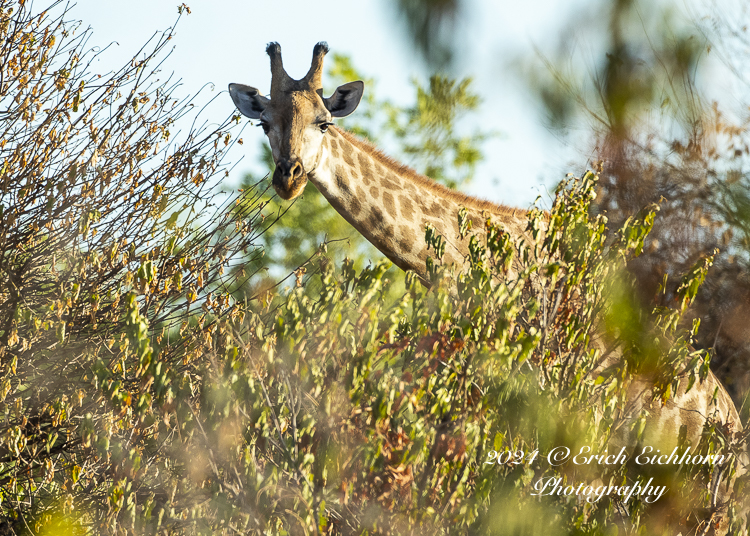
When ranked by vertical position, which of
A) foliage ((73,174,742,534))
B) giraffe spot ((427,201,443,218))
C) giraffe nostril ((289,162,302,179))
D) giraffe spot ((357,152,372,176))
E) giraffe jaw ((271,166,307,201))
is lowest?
foliage ((73,174,742,534))

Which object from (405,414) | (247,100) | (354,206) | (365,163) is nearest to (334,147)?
(365,163)

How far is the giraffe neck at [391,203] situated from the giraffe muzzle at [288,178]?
0.33 meters

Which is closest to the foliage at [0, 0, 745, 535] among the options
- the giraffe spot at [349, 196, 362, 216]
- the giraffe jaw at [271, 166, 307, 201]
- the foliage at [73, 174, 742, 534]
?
the foliage at [73, 174, 742, 534]

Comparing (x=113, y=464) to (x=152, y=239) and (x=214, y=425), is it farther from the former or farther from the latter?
(x=152, y=239)

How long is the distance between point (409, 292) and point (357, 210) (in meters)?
3.20

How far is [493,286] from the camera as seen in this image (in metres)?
3.41

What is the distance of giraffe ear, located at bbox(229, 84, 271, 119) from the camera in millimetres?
6859

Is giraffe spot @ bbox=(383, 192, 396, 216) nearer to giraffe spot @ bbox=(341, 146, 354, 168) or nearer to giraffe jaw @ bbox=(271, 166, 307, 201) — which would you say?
giraffe spot @ bbox=(341, 146, 354, 168)

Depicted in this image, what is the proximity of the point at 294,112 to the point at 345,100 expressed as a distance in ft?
2.33

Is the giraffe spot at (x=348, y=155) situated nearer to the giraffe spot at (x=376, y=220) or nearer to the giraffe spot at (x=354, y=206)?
the giraffe spot at (x=354, y=206)

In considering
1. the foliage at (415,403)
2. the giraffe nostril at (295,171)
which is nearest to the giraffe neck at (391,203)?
the giraffe nostril at (295,171)

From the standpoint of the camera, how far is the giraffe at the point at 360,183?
5.99 metres

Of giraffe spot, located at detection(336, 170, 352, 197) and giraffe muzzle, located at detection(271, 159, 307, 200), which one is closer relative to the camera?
giraffe muzzle, located at detection(271, 159, 307, 200)

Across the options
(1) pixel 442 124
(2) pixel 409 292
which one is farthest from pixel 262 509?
(1) pixel 442 124
